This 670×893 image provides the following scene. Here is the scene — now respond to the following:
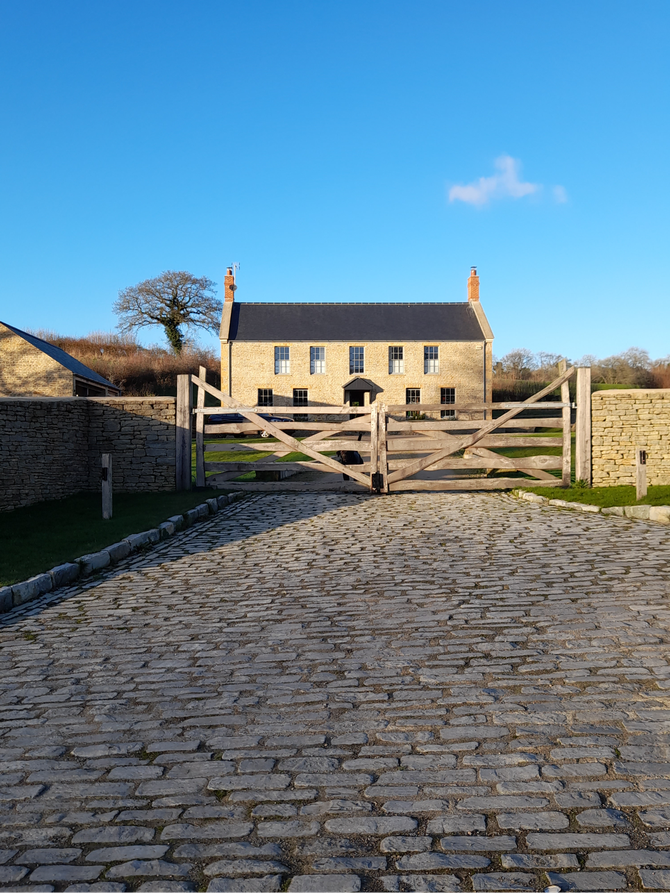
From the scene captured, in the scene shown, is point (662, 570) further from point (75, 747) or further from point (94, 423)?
point (94, 423)

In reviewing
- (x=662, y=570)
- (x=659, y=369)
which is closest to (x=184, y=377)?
(x=662, y=570)

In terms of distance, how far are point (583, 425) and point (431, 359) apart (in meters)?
28.9

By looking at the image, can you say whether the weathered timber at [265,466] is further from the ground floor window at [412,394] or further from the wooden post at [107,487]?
the ground floor window at [412,394]

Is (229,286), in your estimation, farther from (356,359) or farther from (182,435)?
(182,435)

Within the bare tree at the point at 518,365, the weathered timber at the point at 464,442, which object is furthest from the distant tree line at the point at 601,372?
the weathered timber at the point at 464,442

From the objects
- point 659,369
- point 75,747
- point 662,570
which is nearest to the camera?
point 75,747

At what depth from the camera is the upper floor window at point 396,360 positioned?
42.2 metres

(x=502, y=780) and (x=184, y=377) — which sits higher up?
(x=184, y=377)

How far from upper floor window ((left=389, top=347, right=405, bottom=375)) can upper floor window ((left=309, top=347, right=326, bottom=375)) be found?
14.5 ft

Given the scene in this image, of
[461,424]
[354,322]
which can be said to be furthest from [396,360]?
[461,424]

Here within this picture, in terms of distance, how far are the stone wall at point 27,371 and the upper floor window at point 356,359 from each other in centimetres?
1802

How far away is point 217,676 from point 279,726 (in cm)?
87

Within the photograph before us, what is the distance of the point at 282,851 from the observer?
2.39 m

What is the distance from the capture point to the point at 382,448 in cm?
1430
